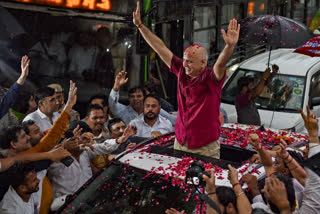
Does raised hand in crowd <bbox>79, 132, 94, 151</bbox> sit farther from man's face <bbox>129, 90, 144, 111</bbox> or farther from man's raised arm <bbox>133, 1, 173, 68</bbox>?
man's face <bbox>129, 90, 144, 111</bbox>

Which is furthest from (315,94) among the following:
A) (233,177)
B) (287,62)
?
(233,177)

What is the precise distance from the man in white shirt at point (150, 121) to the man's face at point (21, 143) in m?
2.00

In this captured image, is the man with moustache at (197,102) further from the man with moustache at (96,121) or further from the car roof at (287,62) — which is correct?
the car roof at (287,62)

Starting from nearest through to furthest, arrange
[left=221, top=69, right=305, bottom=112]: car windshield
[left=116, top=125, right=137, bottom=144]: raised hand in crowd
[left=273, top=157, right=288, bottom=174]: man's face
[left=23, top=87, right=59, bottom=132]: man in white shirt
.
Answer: [left=273, top=157, right=288, bottom=174]: man's face
[left=116, top=125, right=137, bottom=144]: raised hand in crowd
[left=23, top=87, right=59, bottom=132]: man in white shirt
[left=221, top=69, right=305, bottom=112]: car windshield

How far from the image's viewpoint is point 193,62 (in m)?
4.36

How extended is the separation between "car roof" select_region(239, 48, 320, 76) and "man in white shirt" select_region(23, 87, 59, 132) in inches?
204

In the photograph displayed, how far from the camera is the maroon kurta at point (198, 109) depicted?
4.38 meters

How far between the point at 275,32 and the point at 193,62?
4.94 metres

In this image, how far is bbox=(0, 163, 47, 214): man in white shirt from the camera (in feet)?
13.3

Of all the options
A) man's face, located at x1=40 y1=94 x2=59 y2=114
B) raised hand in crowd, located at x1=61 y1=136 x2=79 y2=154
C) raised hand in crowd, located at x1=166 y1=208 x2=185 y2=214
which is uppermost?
man's face, located at x1=40 y1=94 x2=59 y2=114

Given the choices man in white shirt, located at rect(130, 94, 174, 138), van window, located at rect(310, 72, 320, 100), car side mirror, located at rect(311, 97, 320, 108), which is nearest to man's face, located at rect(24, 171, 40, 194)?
man in white shirt, located at rect(130, 94, 174, 138)

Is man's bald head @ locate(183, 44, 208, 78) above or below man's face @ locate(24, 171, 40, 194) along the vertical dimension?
above

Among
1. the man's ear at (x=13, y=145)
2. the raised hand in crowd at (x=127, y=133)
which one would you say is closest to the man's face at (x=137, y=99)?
the raised hand in crowd at (x=127, y=133)

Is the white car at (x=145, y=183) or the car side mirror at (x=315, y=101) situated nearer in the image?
the white car at (x=145, y=183)
